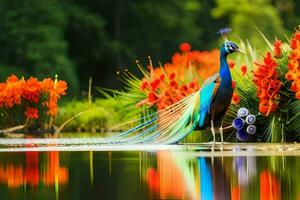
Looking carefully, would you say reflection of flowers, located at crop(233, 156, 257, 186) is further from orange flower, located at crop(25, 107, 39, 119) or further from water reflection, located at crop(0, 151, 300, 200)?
orange flower, located at crop(25, 107, 39, 119)

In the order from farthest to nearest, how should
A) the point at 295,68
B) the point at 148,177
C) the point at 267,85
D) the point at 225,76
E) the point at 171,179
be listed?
the point at 267,85 < the point at 295,68 < the point at 225,76 < the point at 148,177 < the point at 171,179

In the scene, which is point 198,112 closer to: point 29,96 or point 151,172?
point 151,172

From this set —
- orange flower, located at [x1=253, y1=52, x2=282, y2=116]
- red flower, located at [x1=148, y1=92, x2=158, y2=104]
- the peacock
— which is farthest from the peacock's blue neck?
red flower, located at [x1=148, y1=92, x2=158, y2=104]

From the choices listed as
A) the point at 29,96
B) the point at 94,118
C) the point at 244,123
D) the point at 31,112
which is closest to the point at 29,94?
the point at 29,96

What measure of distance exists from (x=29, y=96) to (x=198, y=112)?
6.84m

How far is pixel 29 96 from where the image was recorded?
22422mm

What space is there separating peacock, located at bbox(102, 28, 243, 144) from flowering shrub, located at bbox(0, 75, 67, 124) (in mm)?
4896

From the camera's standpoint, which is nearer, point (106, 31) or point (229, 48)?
point (229, 48)

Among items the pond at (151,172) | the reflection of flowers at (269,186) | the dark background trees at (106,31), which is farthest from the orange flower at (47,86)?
the dark background trees at (106,31)

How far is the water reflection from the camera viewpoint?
9305 millimetres

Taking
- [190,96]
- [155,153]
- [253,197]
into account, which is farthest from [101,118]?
[253,197]

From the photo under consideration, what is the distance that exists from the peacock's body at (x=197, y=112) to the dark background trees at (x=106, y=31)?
18.5 m

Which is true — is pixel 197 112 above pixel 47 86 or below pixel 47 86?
below

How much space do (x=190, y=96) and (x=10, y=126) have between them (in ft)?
20.9
